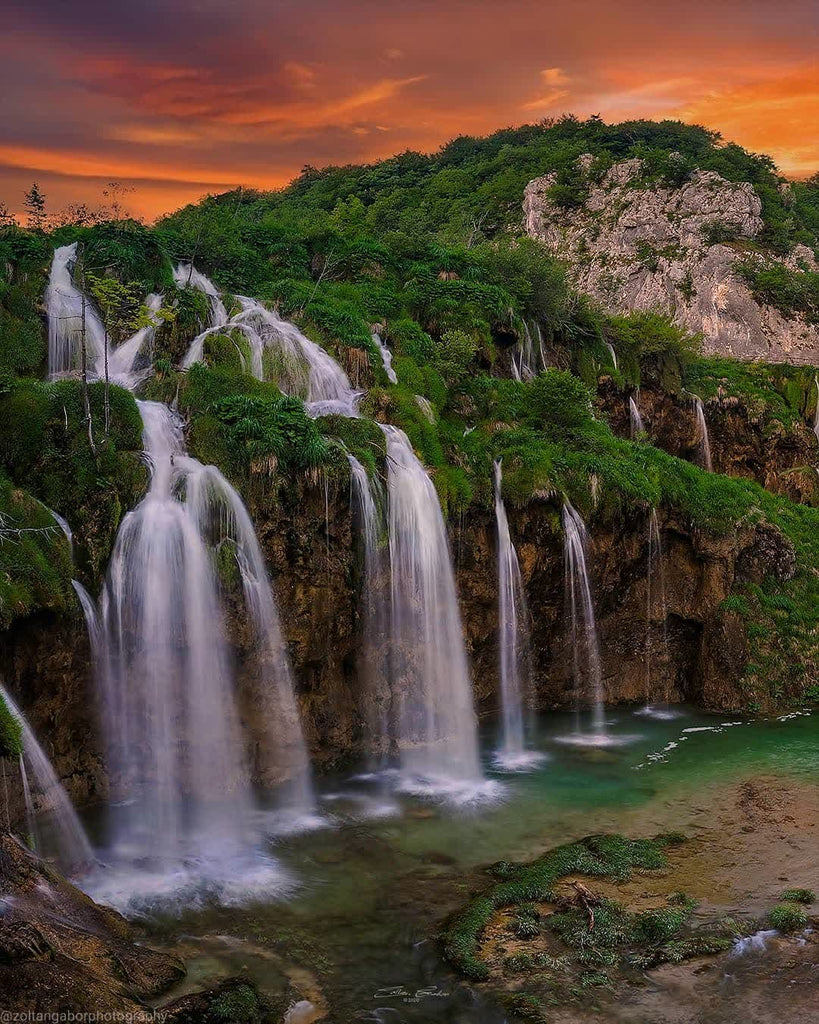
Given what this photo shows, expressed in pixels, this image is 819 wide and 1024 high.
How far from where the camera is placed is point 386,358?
21.1 meters

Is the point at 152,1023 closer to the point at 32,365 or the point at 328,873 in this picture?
the point at 328,873

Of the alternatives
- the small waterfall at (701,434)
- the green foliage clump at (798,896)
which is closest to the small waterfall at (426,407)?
the green foliage clump at (798,896)

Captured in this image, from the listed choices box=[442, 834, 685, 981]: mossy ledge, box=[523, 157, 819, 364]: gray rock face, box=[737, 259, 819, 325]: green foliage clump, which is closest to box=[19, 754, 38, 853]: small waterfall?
box=[442, 834, 685, 981]: mossy ledge

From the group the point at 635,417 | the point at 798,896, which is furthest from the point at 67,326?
the point at 635,417

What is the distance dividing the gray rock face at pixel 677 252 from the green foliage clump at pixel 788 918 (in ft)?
118

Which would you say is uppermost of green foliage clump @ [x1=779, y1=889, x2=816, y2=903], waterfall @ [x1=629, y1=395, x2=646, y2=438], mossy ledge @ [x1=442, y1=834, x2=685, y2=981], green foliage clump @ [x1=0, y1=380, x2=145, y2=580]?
waterfall @ [x1=629, y1=395, x2=646, y2=438]

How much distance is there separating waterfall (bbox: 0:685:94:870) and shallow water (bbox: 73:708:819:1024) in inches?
71.2

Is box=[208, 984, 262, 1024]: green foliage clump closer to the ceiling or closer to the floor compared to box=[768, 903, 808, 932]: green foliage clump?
closer to the ceiling

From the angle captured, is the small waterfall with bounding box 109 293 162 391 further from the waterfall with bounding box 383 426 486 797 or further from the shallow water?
the shallow water

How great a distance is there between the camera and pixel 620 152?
61188mm

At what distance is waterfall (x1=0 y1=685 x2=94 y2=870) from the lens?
1096cm

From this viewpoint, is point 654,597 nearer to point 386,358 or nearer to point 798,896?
→ point 386,358

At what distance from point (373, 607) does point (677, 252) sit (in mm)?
41550

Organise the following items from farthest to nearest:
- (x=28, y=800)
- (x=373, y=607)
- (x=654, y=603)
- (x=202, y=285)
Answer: (x=202, y=285), (x=654, y=603), (x=373, y=607), (x=28, y=800)
